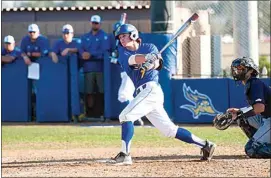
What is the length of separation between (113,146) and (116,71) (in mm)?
4426

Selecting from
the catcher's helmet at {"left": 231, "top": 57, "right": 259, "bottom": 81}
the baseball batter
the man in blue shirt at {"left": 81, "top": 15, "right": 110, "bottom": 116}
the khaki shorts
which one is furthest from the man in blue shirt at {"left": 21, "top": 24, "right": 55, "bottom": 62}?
the catcher's helmet at {"left": 231, "top": 57, "right": 259, "bottom": 81}

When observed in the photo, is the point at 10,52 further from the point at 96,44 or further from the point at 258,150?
the point at 258,150

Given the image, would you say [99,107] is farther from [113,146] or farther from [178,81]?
[113,146]

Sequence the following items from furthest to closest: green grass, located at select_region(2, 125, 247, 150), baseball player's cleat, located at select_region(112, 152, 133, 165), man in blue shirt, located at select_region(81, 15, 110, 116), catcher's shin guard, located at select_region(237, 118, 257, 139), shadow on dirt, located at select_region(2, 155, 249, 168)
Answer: man in blue shirt, located at select_region(81, 15, 110, 116)
green grass, located at select_region(2, 125, 247, 150)
catcher's shin guard, located at select_region(237, 118, 257, 139)
shadow on dirt, located at select_region(2, 155, 249, 168)
baseball player's cleat, located at select_region(112, 152, 133, 165)

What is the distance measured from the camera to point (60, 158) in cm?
818

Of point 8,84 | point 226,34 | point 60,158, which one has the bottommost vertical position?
point 60,158

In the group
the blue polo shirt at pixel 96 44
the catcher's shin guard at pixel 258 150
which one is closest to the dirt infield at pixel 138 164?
the catcher's shin guard at pixel 258 150

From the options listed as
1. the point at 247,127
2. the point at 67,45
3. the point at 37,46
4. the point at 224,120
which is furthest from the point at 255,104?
the point at 37,46

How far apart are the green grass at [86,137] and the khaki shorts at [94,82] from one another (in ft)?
4.69

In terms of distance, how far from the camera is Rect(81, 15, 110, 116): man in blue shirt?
13406 mm

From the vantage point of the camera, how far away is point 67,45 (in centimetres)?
1370

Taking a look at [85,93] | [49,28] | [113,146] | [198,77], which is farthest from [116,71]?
[113,146]

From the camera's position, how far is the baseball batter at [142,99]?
739 centimetres

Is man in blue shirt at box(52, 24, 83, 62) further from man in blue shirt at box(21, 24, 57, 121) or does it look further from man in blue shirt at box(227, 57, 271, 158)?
man in blue shirt at box(227, 57, 271, 158)
